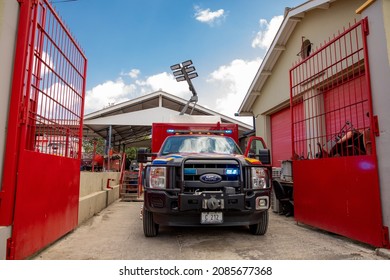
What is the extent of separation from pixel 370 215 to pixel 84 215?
207 inches

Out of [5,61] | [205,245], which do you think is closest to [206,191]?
[205,245]

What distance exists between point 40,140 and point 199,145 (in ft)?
9.01

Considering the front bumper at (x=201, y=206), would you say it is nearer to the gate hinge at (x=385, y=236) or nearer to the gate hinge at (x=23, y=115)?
the gate hinge at (x=385, y=236)

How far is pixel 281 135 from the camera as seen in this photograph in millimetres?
10039

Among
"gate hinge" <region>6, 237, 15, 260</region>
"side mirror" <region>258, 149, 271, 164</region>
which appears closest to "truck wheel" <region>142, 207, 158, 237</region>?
"gate hinge" <region>6, 237, 15, 260</region>

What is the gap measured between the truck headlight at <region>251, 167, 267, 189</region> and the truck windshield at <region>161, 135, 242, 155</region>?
100 cm

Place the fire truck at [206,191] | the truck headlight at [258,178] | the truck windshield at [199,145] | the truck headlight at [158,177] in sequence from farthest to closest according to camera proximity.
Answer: the truck windshield at [199,145], the truck headlight at [258,178], the truck headlight at [158,177], the fire truck at [206,191]

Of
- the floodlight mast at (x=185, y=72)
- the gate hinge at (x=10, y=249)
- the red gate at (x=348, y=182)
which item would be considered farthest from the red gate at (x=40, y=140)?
the floodlight mast at (x=185, y=72)

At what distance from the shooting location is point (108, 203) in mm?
8695

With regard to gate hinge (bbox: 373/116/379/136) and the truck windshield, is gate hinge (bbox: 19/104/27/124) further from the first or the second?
gate hinge (bbox: 373/116/379/136)

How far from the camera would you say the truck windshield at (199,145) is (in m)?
5.28

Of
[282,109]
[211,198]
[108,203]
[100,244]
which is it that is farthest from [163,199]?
[282,109]

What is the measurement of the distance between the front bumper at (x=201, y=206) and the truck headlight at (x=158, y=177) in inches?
3.8
